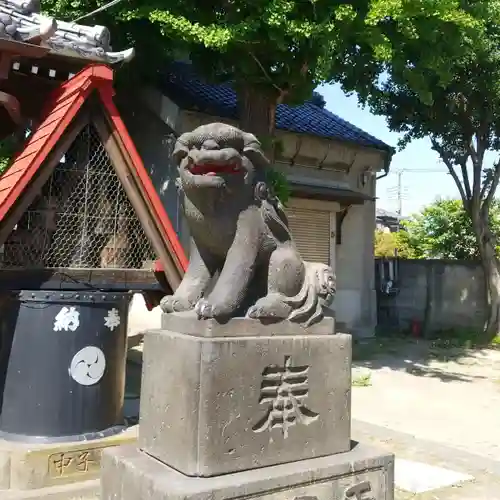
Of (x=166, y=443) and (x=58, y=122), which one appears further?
(x=58, y=122)

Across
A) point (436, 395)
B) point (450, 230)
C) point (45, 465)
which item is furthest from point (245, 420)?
point (450, 230)

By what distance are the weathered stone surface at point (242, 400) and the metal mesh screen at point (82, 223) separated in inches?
87.8

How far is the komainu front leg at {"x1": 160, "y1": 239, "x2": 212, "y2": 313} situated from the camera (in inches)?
150

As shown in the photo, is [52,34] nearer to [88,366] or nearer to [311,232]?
[88,366]

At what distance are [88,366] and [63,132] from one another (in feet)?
7.08

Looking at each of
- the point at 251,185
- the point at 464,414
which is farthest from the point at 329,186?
the point at 251,185

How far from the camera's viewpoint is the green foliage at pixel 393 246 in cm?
2338

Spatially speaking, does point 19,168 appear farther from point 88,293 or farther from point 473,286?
point 473,286

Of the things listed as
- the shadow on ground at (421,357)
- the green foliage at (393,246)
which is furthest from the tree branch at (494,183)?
→ the green foliage at (393,246)

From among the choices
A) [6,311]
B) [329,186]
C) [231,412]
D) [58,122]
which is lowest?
[231,412]

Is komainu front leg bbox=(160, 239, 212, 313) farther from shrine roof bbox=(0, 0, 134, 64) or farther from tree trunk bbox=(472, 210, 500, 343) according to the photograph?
tree trunk bbox=(472, 210, 500, 343)

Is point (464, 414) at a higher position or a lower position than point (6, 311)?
lower

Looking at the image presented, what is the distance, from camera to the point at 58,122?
5332mm

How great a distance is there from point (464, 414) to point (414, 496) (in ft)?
12.8
